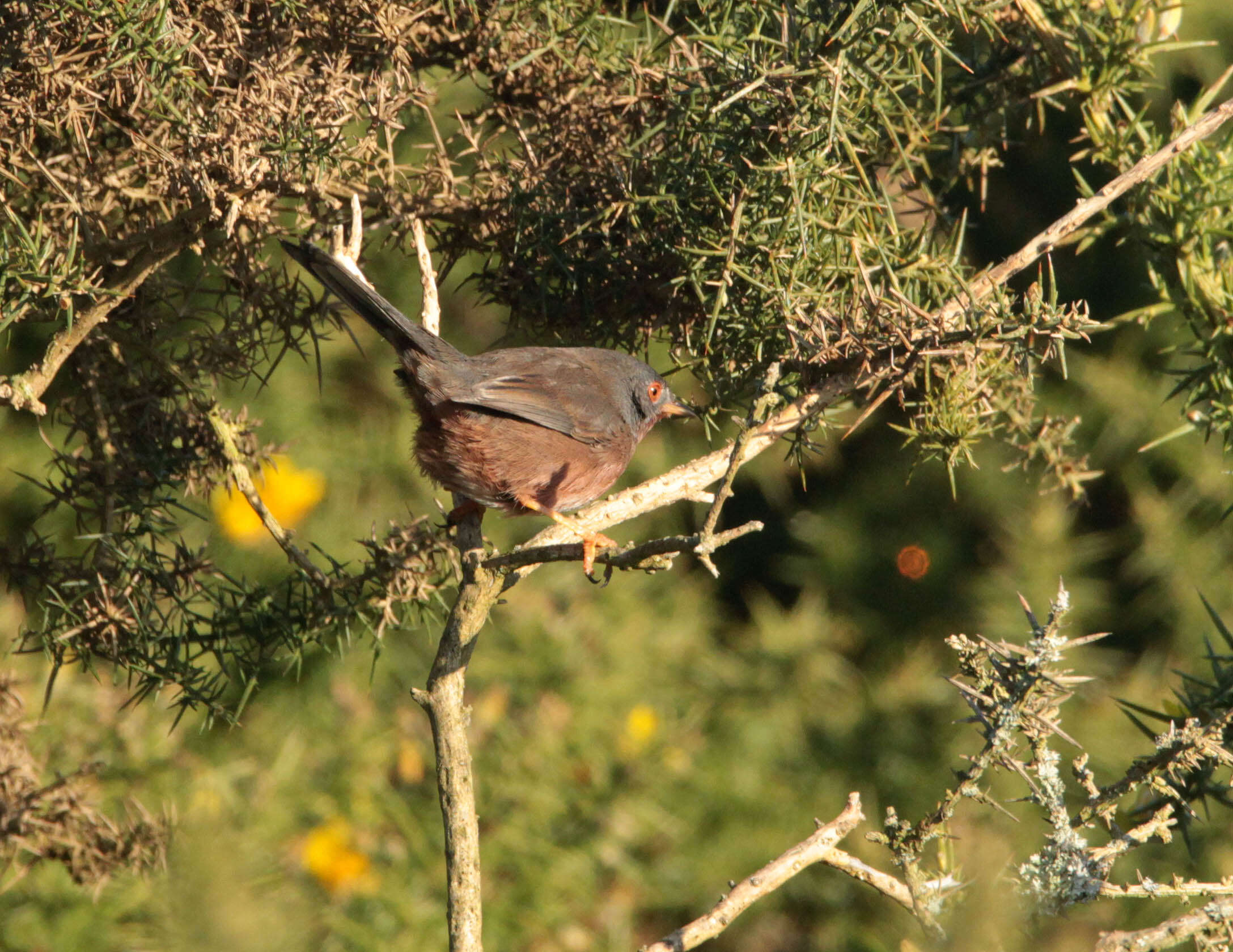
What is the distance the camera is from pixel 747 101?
1.91 meters

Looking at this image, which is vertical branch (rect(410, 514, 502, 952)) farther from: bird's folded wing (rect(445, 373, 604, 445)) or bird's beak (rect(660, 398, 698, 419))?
bird's beak (rect(660, 398, 698, 419))

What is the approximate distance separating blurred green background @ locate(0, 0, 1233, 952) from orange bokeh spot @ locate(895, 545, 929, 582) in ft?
0.12

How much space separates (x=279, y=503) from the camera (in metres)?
5.32

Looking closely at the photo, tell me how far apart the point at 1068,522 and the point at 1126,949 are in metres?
4.70

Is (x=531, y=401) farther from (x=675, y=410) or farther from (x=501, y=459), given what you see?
(x=675, y=410)

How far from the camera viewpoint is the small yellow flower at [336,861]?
4.21m

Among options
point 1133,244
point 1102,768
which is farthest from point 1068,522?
point 1133,244

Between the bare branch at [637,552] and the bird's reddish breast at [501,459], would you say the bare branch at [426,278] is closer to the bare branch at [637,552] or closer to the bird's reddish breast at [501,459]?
the bird's reddish breast at [501,459]

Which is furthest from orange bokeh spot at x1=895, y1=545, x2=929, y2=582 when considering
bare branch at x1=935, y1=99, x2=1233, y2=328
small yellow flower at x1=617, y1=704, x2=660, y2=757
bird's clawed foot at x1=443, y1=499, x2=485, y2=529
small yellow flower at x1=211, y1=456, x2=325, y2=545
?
bare branch at x1=935, y1=99, x2=1233, y2=328

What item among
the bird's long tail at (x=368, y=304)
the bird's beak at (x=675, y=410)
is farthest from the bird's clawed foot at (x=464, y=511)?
the bird's beak at (x=675, y=410)

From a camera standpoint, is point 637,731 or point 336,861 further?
point 637,731

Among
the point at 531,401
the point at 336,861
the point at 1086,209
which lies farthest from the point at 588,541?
the point at 336,861

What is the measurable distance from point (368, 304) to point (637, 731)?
3.15 metres

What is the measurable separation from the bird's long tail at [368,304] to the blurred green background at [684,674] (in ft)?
4.35
